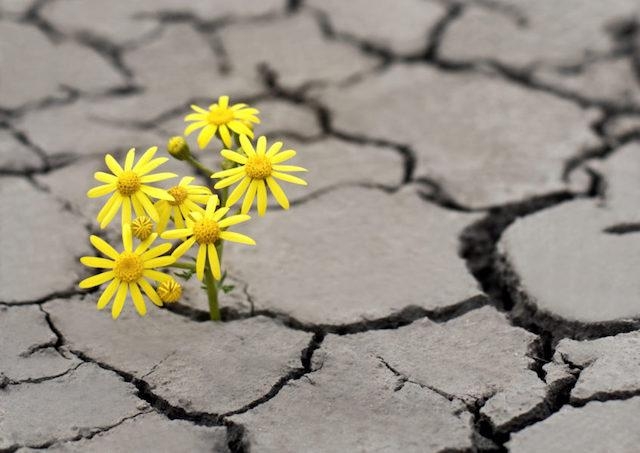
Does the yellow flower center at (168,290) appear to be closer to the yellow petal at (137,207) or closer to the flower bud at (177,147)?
the yellow petal at (137,207)

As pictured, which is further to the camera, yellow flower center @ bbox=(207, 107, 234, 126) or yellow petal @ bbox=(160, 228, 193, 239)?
yellow flower center @ bbox=(207, 107, 234, 126)

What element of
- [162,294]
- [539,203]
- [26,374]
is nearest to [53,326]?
[26,374]

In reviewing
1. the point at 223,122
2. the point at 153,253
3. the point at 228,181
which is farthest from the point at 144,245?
the point at 223,122

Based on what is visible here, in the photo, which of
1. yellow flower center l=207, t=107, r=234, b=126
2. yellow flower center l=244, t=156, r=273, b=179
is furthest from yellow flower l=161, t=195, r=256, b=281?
yellow flower center l=207, t=107, r=234, b=126

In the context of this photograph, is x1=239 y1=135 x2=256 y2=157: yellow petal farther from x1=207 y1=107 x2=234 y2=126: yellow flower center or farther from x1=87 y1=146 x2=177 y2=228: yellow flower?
x1=87 y1=146 x2=177 y2=228: yellow flower

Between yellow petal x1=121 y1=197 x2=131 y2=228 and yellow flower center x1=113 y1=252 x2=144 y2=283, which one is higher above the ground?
yellow petal x1=121 y1=197 x2=131 y2=228

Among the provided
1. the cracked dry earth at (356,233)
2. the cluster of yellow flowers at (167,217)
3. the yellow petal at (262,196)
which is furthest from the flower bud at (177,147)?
the cracked dry earth at (356,233)

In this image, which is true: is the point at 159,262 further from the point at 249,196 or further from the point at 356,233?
the point at 356,233

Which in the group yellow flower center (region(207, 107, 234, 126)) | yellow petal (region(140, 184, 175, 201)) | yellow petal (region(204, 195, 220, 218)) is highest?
yellow flower center (region(207, 107, 234, 126))
